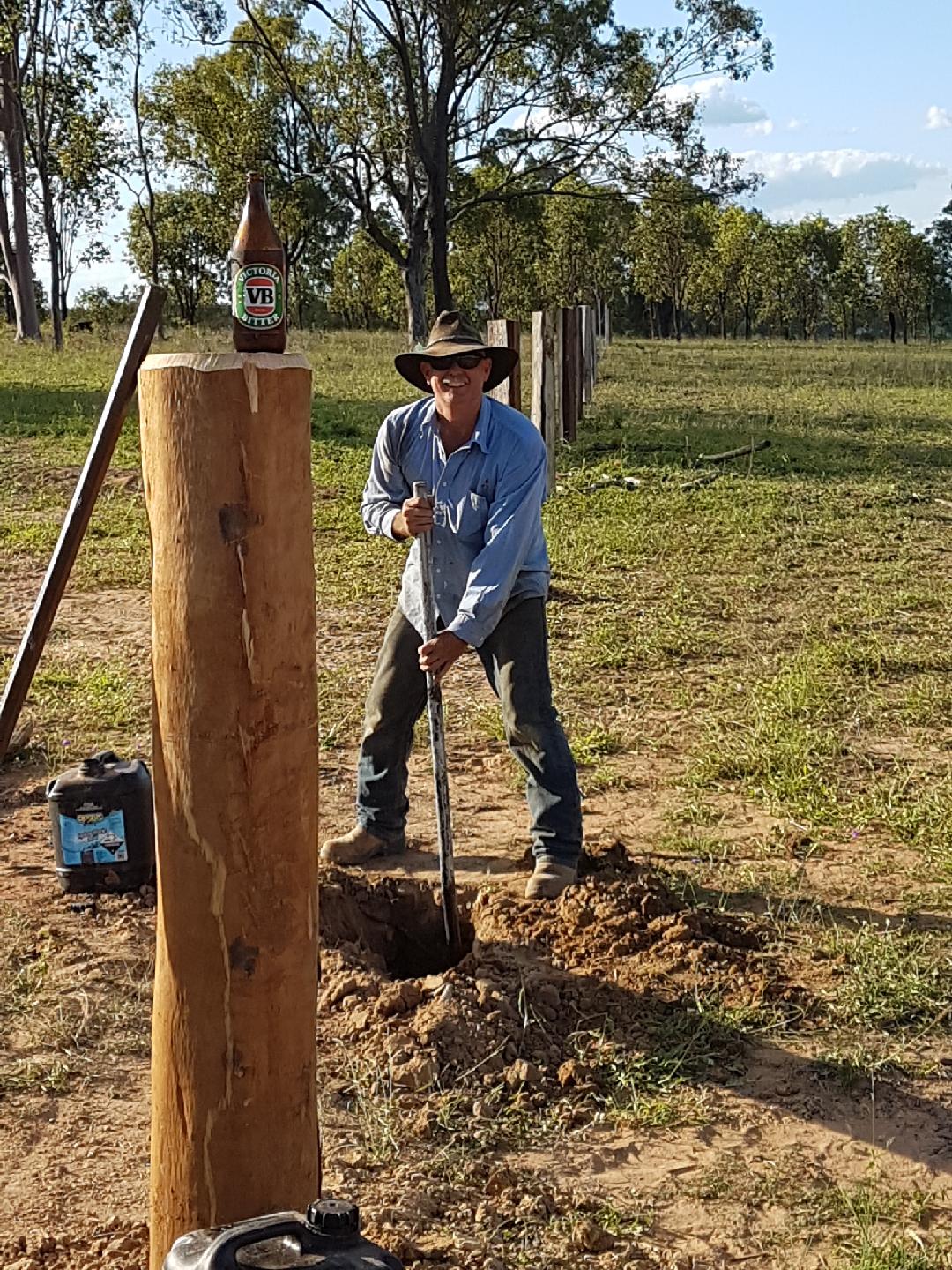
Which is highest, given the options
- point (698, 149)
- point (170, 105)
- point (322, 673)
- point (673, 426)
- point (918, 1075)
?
point (170, 105)

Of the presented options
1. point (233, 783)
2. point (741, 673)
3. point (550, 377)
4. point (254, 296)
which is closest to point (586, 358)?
point (550, 377)

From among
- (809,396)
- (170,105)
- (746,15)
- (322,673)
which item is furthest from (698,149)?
(322,673)

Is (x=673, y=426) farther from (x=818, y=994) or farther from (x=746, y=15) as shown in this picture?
(x=746, y=15)

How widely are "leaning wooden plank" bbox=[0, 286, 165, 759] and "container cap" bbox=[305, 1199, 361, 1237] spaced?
1.76 meters

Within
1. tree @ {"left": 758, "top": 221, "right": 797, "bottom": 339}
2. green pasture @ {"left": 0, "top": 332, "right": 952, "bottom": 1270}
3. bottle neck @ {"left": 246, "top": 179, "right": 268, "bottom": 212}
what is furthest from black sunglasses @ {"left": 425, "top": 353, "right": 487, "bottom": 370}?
tree @ {"left": 758, "top": 221, "right": 797, "bottom": 339}

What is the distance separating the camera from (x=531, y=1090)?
360 centimetres

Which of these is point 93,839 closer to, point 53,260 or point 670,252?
point 53,260

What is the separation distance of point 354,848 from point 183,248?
53334 mm

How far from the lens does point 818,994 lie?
4066 mm

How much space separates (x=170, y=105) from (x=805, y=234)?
45.1 meters

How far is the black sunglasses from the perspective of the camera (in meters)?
4.36

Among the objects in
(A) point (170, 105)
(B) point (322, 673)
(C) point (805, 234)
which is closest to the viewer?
(B) point (322, 673)

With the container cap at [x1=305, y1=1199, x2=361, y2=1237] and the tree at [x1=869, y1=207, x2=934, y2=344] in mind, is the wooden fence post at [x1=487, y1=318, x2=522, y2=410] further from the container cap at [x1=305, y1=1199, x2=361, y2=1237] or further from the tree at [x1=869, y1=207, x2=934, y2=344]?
the tree at [x1=869, y1=207, x2=934, y2=344]

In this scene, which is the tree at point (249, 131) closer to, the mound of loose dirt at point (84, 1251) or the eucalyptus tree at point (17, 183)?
the eucalyptus tree at point (17, 183)
